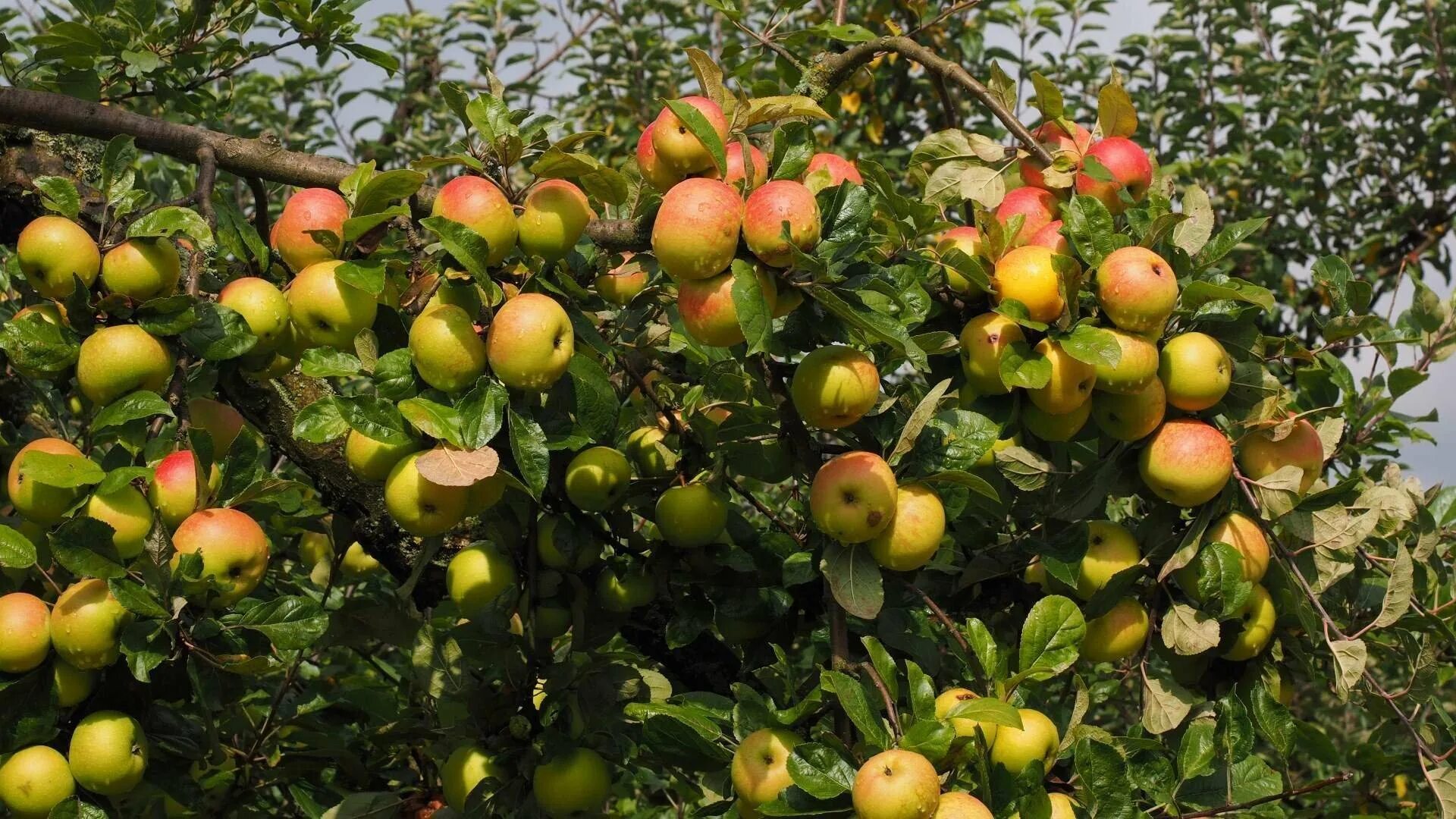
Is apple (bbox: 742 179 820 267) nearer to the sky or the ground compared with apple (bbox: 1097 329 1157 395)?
nearer to the sky

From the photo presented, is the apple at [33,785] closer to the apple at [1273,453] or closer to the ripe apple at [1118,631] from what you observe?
the ripe apple at [1118,631]

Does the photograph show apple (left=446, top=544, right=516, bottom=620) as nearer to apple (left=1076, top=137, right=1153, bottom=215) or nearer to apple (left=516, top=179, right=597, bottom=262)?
apple (left=516, top=179, right=597, bottom=262)

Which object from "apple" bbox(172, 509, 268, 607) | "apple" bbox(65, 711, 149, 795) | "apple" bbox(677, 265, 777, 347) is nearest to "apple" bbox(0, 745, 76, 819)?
"apple" bbox(65, 711, 149, 795)

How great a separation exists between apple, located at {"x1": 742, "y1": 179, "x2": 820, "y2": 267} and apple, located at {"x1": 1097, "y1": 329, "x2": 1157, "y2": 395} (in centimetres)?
Result: 41

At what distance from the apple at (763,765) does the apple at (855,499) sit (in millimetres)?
232

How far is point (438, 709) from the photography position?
5.36 feet

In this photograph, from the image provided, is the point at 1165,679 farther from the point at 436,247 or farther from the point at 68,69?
the point at 68,69

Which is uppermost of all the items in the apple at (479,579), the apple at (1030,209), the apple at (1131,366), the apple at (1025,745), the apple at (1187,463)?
the apple at (1030,209)

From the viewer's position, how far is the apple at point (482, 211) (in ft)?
4.54

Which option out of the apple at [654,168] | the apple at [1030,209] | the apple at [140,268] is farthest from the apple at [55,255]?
the apple at [1030,209]

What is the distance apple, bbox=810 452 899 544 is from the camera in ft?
4.54

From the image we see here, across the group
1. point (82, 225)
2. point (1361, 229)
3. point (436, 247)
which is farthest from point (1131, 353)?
point (1361, 229)

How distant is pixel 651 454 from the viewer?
1723mm

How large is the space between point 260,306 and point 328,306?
116 millimetres
